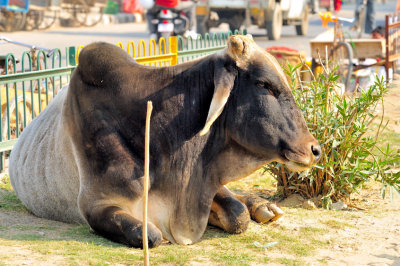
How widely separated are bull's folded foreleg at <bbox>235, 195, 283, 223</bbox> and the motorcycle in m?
9.17

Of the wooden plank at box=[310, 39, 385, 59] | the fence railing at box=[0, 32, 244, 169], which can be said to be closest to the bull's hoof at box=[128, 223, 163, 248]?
the fence railing at box=[0, 32, 244, 169]

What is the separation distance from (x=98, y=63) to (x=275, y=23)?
15.2m

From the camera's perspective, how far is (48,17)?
23453mm

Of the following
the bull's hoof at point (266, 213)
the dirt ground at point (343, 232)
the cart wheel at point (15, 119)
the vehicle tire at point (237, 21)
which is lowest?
the dirt ground at point (343, 232)

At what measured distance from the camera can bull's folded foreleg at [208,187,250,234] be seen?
4.55 metres

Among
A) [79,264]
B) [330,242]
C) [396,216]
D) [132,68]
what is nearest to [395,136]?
[396,216]

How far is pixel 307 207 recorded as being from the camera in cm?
535

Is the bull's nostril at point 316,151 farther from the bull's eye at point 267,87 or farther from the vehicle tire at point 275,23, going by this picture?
the vehicle tire at point 275,23

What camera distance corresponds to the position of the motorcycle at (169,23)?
1380cm

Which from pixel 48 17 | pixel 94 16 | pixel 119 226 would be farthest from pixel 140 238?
pixel 94 16

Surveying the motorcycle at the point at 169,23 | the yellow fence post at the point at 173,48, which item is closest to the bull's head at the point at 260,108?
the yellow fence post at the point at 173,48

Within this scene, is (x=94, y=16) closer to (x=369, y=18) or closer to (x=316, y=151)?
(x=369, y=18)

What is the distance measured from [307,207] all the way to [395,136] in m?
2.96

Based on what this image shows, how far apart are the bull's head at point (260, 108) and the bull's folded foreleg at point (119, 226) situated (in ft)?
2.40
